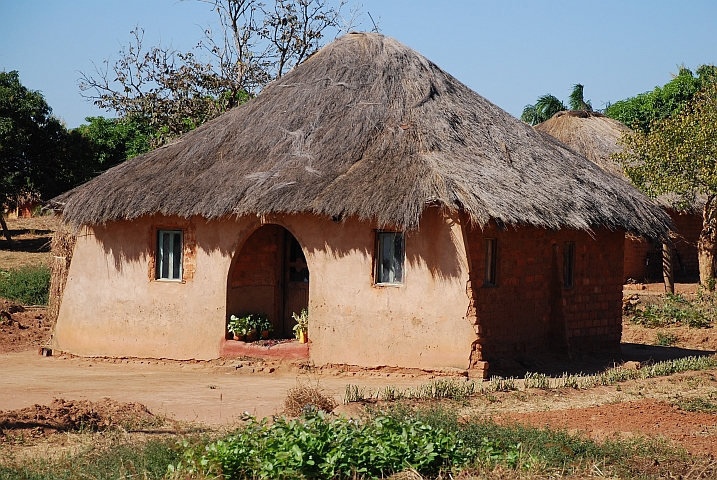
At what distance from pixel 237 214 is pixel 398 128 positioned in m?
2.57

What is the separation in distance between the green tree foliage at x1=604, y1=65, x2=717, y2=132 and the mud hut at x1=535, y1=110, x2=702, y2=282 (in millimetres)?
4959

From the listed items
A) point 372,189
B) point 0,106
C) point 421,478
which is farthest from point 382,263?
point 0,106

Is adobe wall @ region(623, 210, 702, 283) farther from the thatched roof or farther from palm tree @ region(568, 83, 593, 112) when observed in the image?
palm tree @ region(568, 83, 593, 112)

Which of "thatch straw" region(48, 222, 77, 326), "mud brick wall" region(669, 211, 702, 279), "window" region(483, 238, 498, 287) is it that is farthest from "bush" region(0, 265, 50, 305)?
"mud brick wall" region(669, 211, 702, 279)

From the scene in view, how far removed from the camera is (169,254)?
13695mm

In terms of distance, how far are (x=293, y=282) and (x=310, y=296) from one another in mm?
1735

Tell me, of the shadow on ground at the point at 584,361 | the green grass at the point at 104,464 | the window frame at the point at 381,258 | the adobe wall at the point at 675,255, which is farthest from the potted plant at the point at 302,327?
the adobe wall at the point at 675,255

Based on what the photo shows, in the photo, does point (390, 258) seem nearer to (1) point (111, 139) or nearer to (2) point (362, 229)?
(2) point (362, 229)

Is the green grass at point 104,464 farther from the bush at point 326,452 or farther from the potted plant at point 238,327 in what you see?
the potted plant at point 238,327

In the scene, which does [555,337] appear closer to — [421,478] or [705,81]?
[421,478]

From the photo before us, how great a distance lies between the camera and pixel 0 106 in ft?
86.5

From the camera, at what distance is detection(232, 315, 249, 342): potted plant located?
43.8 feet

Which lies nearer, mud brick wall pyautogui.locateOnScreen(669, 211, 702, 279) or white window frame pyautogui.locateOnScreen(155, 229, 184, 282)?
white window frame pyautogui.locateOnScreen(155, 229, 184, 282)

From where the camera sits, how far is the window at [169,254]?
13672 mm
